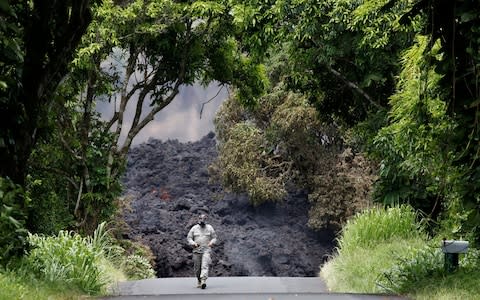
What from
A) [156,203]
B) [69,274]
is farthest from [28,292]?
[156,203]

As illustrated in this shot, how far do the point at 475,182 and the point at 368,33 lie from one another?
28.4 feet

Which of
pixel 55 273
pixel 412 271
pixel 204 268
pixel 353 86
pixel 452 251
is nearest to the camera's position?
pixel 452 251

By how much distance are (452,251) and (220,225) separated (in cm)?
3014

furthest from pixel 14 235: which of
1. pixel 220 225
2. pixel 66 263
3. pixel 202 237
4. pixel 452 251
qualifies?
pixel 220 225

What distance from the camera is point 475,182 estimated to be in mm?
8375

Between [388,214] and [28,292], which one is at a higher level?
[388,214]

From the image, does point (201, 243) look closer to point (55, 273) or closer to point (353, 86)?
point (55, 273)

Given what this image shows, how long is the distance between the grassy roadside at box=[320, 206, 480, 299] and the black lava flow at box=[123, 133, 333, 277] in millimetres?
15975

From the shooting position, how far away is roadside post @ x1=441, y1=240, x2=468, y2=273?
9.43 metres

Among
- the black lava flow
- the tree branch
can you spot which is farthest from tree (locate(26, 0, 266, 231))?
the black lava flow

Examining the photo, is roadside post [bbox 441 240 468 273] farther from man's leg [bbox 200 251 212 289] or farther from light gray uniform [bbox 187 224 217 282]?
light gray uniform [bbox 187 224 217 282]

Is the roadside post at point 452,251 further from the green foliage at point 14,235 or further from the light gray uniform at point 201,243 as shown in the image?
the light gray uniform at point 201,243

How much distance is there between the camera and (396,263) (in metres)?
11.7

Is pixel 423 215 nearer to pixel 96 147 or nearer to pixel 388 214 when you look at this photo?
pixel 388 214
